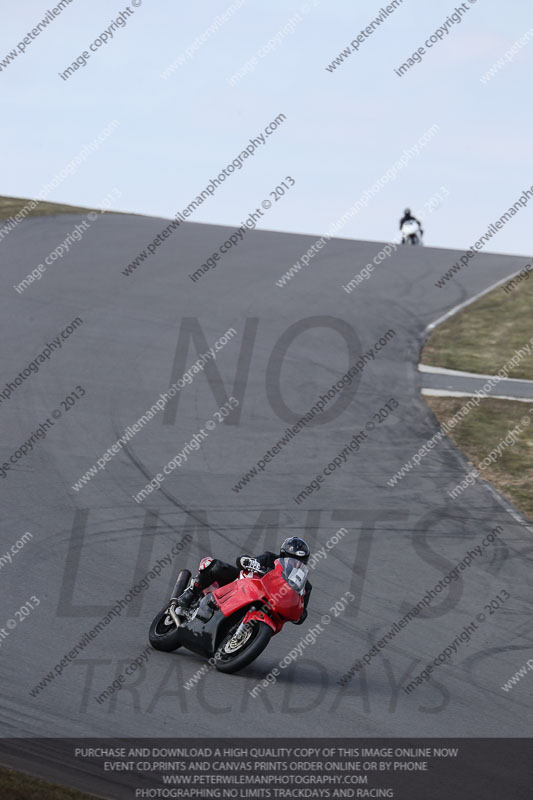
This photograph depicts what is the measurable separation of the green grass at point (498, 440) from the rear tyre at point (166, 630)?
21.2 feet

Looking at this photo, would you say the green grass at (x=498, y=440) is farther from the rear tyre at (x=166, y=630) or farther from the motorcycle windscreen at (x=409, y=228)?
the motorcycle windscreen at (x=409, y=228)

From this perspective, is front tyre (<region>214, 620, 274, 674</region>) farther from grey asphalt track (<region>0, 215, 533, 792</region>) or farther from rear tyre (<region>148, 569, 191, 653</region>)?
rear tyre (<region>148, 569, 191, 653</region>)

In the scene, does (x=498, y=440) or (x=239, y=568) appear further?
(x=498, y=440)

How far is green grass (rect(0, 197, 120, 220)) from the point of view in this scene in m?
30.2

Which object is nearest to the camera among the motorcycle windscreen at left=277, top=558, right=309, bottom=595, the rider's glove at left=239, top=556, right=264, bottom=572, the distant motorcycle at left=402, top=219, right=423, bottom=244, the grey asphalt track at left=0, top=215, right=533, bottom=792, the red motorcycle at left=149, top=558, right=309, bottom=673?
the grey asphalt track at left=0, top=215, right=533, bottom=792

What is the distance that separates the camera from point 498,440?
1744 centimetres
